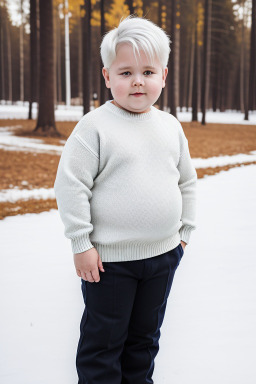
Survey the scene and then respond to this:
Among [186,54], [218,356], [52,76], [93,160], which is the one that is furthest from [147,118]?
[186,54]

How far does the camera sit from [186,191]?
81.9 inches

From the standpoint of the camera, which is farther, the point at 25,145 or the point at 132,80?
the point at 25,145

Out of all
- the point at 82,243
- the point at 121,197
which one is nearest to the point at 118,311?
the point at 82,243

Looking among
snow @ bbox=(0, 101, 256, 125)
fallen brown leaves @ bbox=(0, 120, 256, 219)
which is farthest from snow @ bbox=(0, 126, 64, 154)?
snow @ bbox=(0, 101, 256, 125)

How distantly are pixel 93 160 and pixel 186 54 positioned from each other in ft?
Answer: 133

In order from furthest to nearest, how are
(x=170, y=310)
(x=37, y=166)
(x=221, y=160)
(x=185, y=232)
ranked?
(x=221, y=160), (x=37, y=166), (x=170, y=310), (x=185, y=232)

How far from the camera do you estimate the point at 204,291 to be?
3254mm

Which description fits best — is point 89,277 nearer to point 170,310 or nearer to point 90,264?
point 90,264

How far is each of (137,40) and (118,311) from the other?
115 cm

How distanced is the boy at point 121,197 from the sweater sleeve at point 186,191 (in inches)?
4.5

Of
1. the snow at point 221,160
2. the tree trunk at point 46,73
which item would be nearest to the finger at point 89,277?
the snow at point 221,160

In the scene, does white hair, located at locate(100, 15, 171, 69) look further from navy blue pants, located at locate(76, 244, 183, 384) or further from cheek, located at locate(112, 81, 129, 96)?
navy blue pants, located at locate(76, 244, 183, 384)

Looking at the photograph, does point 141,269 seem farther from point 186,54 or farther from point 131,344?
point 186,54

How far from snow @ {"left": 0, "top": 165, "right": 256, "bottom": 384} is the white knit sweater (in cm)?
92
